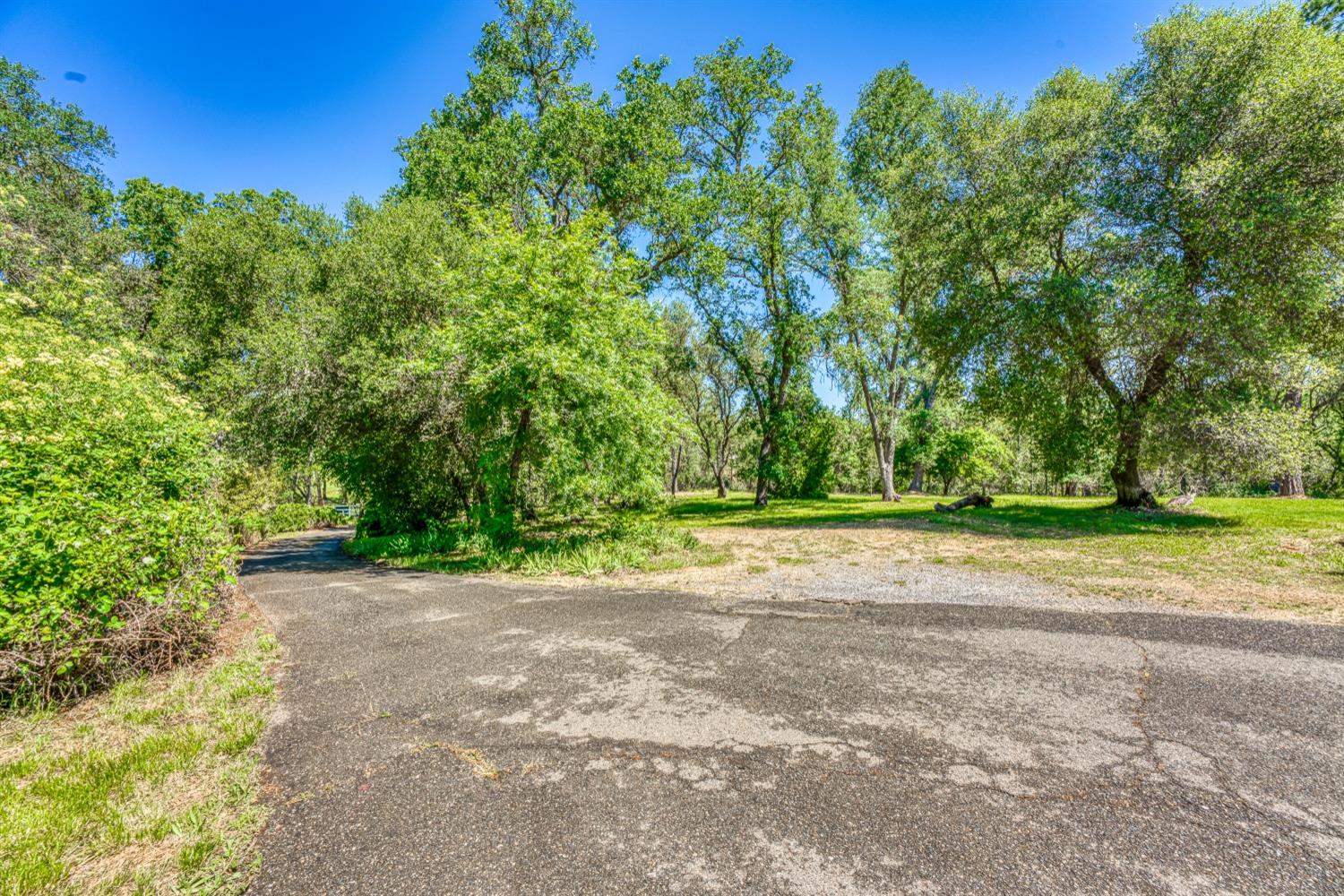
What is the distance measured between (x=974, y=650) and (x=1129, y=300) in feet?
39.4

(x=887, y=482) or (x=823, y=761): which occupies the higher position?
(x=887, y=482)

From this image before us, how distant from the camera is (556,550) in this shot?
10.7m

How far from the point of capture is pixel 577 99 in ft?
59.1

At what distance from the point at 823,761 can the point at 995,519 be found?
1473 centimetres

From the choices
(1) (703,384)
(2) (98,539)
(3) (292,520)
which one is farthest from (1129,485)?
(3) (292,520)

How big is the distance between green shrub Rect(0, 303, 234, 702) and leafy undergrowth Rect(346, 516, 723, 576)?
5017mm

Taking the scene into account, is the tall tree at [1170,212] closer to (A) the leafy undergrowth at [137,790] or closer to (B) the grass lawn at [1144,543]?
(B) the grass lawn at [1144,543]

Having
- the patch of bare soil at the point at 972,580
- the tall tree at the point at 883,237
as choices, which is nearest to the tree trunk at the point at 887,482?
the tall tree at the point at 883,237

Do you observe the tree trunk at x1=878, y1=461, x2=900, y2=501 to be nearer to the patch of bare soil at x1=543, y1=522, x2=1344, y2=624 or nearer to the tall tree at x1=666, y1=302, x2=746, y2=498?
the tall tree at x1=666, y1=302, x2=746, y2=498

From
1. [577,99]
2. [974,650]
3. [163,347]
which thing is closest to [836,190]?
[577,99]

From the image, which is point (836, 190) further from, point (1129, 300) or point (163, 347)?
point (163, 347)

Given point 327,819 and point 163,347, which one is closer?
point 327,819

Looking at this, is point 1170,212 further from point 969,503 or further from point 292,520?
point 292,520

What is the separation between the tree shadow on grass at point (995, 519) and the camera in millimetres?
11992
